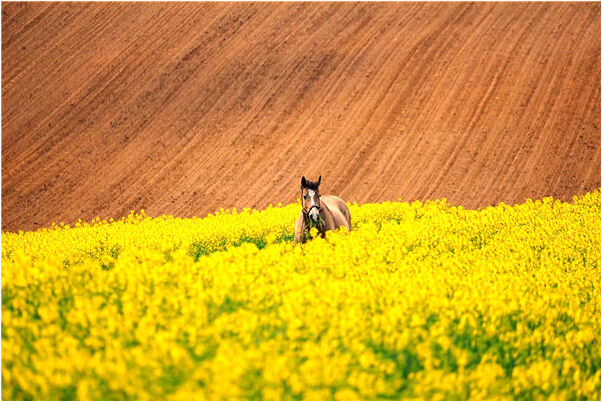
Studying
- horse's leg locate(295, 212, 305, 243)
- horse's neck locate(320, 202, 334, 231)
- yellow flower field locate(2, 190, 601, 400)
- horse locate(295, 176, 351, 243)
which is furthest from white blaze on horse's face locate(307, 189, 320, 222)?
yellow flower field locate(2, 190, 601, 400)

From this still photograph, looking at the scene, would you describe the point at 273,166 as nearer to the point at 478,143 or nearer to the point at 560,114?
the point at 478,143

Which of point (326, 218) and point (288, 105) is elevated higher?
point (288, 105)

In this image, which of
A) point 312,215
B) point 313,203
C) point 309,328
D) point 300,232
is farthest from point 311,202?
point 309,328

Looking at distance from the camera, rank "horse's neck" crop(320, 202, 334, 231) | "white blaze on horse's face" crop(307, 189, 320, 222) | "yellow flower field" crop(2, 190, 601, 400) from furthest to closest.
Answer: "horse's neck" crop(320, 202, 334, 231) < "white blaze on horse's face" crop(307, 189, 320, 222) < "yellow flower field" crop(2, 190, 601, 400)

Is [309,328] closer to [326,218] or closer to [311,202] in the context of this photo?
[311,202]

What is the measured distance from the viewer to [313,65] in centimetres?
3331

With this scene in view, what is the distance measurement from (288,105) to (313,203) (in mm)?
21776

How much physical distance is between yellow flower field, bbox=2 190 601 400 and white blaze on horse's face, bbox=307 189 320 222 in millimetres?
1069

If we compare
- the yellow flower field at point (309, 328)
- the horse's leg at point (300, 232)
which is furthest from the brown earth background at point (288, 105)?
the yellow flower field at point (309, 328)

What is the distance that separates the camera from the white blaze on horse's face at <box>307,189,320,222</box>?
995 cm

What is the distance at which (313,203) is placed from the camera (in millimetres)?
10109

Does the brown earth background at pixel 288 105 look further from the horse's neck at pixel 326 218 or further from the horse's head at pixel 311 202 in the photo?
the horse's head at pixel 311 202

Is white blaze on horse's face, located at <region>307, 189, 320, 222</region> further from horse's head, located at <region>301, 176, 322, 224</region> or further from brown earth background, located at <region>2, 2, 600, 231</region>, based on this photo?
brown earth background, located at <region>2, 2, 600, 231</region>

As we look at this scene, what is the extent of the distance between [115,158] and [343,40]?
600 inches
